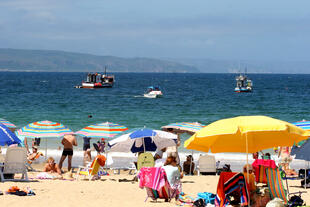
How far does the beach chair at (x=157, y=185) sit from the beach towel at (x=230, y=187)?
123 centimetres

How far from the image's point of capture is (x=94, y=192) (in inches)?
454

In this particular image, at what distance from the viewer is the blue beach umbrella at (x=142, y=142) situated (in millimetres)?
13586

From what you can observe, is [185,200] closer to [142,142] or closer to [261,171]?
[261,171]

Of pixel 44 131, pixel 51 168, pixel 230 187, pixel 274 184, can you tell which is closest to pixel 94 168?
pixel 51 168

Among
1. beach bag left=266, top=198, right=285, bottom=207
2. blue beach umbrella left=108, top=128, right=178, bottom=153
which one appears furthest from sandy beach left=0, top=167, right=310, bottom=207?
beach bag left=266, top=198, right=285, bottom=207

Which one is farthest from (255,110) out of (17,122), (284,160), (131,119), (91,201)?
(91,201)

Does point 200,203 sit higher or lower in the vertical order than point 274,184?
lower

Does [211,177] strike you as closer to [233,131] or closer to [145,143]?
[145,143]

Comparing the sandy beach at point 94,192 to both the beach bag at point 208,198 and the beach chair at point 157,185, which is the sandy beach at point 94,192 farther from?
the beach bag at point 208,198

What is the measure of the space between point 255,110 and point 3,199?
45.4 meters

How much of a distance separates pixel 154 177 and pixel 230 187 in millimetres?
1625

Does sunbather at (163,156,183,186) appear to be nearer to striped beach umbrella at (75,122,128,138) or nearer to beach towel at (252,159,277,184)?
beach towel at (252,159,277,184)

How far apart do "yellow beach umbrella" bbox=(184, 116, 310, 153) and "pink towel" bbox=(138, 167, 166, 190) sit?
825 mm

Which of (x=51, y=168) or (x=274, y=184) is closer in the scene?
(x=274, y=184)
